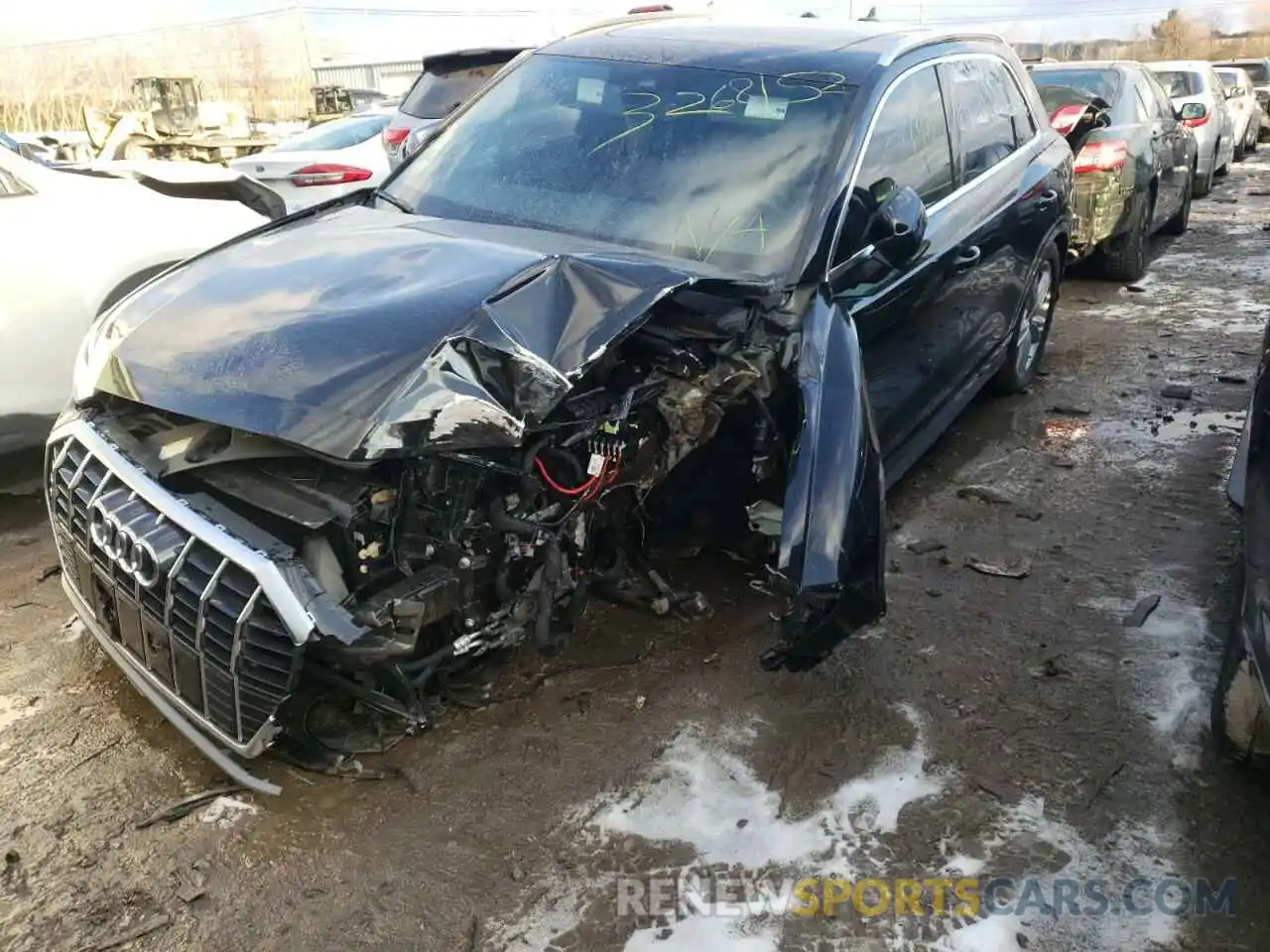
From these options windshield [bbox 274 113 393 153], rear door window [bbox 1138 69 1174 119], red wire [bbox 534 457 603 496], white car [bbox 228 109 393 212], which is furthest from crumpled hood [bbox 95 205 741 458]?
rear door window [bbox 1138 69 1174 119]

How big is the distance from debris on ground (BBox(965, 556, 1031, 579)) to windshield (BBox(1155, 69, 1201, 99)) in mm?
11668

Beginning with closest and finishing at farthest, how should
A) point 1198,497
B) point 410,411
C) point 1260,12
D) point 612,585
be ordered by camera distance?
point 410,411 → point 612,585 → point 1198,497 → point 1260,12

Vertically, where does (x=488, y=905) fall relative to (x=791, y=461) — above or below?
below

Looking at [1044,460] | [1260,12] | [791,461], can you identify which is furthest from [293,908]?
[1260,12]

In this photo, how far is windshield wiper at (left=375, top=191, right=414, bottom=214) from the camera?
3719 millimetres

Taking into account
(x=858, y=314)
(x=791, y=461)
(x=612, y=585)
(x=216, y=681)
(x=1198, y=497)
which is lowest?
(x=1198, y=497)

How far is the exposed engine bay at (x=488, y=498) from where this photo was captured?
8.10ft

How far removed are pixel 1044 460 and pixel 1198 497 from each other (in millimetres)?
707

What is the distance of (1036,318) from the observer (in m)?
5.84

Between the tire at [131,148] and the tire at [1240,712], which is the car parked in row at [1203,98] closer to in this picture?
the tire at [1240,712]

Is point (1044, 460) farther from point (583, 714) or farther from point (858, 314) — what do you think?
point (583, 714)

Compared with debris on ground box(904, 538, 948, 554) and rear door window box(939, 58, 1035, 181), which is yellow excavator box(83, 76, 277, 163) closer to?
rear door window box(939, 58, 1035, 181)

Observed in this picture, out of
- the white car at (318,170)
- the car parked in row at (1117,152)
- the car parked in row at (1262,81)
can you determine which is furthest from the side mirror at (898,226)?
the car parked in row at (1262,81)

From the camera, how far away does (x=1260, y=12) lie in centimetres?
6412
